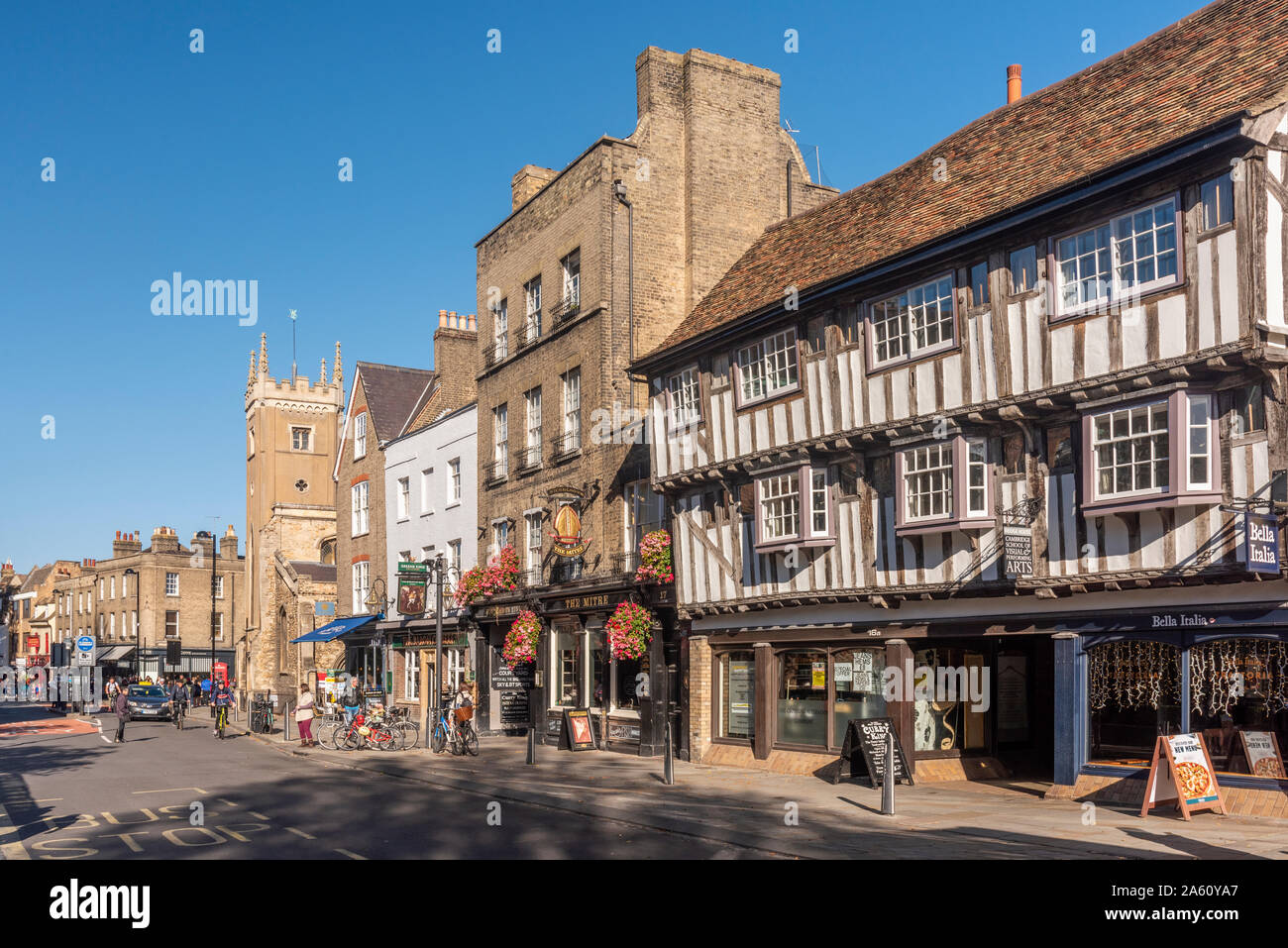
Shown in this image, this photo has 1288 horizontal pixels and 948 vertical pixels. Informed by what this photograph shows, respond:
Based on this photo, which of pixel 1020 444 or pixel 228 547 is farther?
pixel 228 547

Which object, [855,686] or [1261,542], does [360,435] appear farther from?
[1261,542]

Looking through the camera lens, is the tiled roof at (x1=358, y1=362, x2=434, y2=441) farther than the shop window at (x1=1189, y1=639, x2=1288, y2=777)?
Yes

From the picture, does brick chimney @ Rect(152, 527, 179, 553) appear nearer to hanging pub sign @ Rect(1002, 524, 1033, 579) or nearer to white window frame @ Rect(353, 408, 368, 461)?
white window frame @ Rect(353, 408, 368, 461)

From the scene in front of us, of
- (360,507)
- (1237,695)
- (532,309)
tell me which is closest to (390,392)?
(360,507)

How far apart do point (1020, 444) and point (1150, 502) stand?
2687mm

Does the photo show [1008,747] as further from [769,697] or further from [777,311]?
[777,311]

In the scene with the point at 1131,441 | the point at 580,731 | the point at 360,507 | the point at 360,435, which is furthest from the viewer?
the point at 360,435

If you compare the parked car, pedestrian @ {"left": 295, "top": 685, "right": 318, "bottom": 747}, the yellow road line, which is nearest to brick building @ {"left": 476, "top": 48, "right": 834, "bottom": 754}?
pedestrian @ {"left": 295, "top": 685, "right": 318, "bottom": 747}

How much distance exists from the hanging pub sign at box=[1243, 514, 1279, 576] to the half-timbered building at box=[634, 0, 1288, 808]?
5 cm

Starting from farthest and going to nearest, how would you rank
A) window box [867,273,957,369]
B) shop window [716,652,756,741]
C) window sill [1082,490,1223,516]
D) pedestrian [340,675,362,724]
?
1. pedestrian [340,675,362,724]
2. shop window [716,652,756,741]
3. window box [867,273,957,369]
4. window sill [1082,490,1223,516]

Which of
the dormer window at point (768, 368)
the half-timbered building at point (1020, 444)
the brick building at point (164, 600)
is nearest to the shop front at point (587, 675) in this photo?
the half-timbered building at point (1020, 444)

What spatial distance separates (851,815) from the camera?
603 inches

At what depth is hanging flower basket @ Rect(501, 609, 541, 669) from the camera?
97.9 feet

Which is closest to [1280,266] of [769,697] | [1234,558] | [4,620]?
[1234,558]
